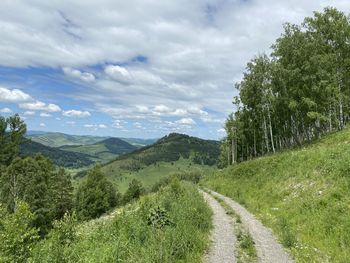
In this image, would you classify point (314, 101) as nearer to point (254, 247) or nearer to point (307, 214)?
point (307, 214)

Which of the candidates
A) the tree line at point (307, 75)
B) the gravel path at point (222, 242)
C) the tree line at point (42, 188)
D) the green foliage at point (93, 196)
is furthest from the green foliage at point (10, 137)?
the gravel path at point (222, 242)

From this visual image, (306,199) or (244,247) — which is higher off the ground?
(306,199)

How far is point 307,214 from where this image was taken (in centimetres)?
2245

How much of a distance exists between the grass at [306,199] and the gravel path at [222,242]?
271 cm

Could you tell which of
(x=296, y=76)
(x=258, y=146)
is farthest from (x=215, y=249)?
(x=258, y=146)

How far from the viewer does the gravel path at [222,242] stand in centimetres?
1461

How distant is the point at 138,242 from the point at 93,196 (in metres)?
69.9

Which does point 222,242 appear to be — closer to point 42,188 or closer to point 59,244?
point 59,244

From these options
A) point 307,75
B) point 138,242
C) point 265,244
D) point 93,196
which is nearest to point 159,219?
point 138,242

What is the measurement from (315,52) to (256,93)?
1367 centimetres

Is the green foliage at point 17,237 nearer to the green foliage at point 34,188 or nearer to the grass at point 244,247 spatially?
the grass at point 244,247

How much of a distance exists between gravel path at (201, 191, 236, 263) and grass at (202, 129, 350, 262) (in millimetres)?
2715

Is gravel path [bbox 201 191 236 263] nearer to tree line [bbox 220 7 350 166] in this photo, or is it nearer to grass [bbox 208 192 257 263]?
grass [bbox 208 192 257 263]

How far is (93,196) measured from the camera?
81.3m
